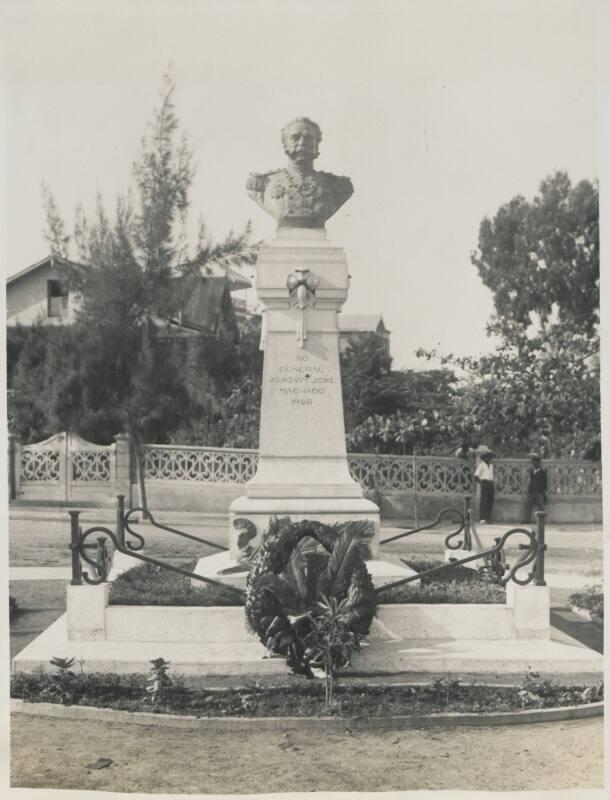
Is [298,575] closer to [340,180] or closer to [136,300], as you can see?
[340,180]

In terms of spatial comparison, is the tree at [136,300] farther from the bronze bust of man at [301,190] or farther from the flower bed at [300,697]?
the flower bed at [300,697]

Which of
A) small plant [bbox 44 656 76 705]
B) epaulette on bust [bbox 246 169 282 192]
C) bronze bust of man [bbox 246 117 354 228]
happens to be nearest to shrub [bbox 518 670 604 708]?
small plant [bbox 44 656 76 705]

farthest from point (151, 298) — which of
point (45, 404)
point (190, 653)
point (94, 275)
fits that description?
point (190, 653)

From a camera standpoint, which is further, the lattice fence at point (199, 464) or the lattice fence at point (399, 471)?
the lattice fence at point (199, 464)

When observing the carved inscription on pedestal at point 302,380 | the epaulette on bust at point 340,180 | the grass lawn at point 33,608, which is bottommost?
the grass lawn at point 33,608

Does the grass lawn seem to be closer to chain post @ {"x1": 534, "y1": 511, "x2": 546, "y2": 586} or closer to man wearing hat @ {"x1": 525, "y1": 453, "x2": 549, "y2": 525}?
chain post @ {"x1": 534, "y1": 511, "x2": 546, "y2": 586}

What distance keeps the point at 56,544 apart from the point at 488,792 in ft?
30.2

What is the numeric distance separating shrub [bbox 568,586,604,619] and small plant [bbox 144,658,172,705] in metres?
4.36

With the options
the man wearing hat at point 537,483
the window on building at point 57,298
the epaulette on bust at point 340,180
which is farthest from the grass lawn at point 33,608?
the man wearing hat at point 537,483

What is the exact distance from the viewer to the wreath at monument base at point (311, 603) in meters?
6.51

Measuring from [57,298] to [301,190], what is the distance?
9.08 metres

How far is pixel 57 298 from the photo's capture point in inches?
655

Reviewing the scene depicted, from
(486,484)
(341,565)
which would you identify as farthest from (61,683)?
(486,484)

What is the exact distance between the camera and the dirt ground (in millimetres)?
5648
